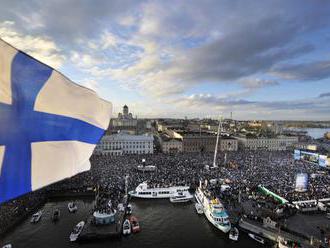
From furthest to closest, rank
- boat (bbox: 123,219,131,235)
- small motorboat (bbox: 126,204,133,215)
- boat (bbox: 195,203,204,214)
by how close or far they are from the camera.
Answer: boat (bbox: 195,203,204,214) < small motorboat (bbox: 126,204,133,215) < boat (bbox: 123,219,131,235)

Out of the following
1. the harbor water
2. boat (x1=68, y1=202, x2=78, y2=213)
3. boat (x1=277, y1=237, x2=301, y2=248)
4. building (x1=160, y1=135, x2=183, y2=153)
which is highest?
building (x1=160, y1=135, x2=183, y2=153)

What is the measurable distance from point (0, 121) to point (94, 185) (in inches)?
1293

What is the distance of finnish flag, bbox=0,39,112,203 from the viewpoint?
12.3 ft

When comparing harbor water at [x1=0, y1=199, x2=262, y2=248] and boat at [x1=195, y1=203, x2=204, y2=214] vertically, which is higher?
boat at [x1=195, y1=203, x2=204, y2=214]

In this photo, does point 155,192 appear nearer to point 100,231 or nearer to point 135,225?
point 135,225

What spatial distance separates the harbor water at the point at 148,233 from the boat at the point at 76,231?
492mm

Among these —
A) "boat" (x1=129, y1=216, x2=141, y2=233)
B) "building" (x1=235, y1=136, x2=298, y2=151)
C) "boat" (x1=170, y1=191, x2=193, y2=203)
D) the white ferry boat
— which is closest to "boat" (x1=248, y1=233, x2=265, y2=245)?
the white ferry boat

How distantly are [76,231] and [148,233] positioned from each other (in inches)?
241

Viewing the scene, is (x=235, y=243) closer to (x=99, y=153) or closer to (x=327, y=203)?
(x=327, y=203)

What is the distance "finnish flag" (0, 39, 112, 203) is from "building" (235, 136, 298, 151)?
8295 centimetres

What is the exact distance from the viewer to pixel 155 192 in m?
32.7

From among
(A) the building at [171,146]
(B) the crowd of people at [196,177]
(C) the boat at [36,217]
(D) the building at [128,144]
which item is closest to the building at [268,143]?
(A) the building at [171,146]

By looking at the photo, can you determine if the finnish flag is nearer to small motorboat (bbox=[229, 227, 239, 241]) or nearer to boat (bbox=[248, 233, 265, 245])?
small motorboat (bbox=[229, 227, 239, 241])

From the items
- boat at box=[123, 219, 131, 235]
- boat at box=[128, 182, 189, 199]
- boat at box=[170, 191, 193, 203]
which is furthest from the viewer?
boat at box=[128, 182, 189, 199]
